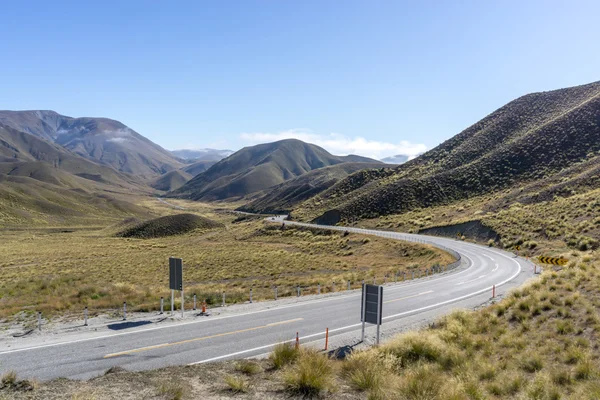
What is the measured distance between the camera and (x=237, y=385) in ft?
27.2

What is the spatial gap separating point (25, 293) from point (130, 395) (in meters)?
22.6

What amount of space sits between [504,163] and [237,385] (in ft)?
326

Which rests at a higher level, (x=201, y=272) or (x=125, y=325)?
(x=125, y=325)

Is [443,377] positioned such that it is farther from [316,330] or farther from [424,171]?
[424,171]

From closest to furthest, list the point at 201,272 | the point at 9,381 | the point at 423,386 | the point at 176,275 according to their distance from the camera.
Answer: the point at 423,386, the point at 9,381, the point at 176,275, the point at 201,272

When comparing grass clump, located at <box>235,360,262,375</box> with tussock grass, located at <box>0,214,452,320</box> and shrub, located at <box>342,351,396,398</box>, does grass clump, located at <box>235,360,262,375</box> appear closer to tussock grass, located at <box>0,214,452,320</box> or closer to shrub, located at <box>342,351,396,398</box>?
shrub, located at <box>342,351,396,398</box>

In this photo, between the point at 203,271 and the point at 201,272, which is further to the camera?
the point at 203,271

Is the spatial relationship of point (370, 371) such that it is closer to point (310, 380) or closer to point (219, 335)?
point (310, 380)

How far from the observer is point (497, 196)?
76750 millimetres

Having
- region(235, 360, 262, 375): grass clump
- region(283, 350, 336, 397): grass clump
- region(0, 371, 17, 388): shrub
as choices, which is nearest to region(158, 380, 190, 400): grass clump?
region(235, 360, 262, 375): grass clump

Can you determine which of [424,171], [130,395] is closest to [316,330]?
[130,395]

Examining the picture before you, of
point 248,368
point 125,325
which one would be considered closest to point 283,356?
point 248,368

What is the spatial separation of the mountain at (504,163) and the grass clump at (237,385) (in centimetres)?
6777

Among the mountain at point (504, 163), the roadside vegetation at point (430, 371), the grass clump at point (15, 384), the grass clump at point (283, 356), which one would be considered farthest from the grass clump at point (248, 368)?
the mountain at point (504, 163)
